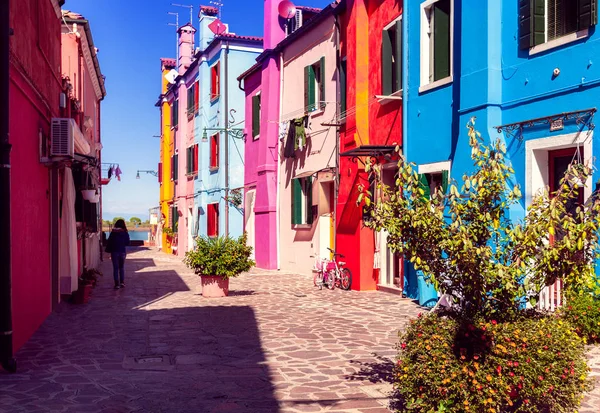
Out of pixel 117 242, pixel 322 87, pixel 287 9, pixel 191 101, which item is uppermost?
pixel 287 9

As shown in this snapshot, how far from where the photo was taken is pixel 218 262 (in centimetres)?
1390

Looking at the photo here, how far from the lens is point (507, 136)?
1055 cm

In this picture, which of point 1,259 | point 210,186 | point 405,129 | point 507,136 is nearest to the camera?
point 1,259

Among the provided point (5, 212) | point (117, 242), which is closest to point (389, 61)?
point (117, 242)

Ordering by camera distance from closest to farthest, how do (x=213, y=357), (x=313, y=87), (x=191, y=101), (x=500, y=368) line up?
(x=500, y=368) → (x=213, y=357) → (x=313, y=87) → (x=191, y=101)

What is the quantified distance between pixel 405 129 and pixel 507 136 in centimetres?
327

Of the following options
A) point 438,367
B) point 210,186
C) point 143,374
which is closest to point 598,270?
point 438,367

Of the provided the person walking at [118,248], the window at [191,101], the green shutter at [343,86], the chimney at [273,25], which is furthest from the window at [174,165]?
the green shutter at [343,86]

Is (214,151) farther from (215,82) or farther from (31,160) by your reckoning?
(31,160)

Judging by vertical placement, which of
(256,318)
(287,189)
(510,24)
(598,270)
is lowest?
(256,318)

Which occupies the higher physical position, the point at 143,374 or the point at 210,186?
the point at 210,186

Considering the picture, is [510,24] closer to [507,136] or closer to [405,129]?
[507,136]

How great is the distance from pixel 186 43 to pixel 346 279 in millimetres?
24696

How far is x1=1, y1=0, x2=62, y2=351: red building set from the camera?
784cm
